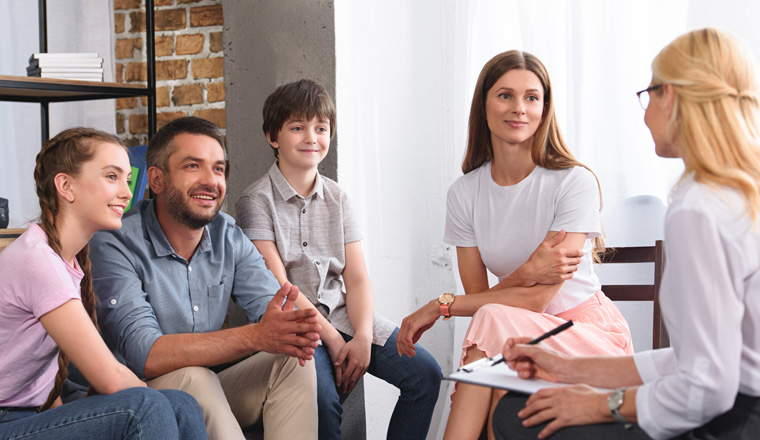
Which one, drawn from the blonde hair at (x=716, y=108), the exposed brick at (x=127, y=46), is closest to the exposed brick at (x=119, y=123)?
the exposed brick at (x=127, y=46)

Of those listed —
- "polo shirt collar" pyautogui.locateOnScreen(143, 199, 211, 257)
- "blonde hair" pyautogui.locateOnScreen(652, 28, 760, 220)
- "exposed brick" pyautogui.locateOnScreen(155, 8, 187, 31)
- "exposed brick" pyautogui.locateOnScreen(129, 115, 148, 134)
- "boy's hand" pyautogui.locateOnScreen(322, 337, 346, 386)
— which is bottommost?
"boy's hand" pyautogui.locateOnScreen(322, 337, 346, 386)

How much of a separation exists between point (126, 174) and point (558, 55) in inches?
→ 68.5

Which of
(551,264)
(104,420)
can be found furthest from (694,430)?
(104,420)

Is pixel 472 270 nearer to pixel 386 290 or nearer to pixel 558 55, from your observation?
pixel 386 290

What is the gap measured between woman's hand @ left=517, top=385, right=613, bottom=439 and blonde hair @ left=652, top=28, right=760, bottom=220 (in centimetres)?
36

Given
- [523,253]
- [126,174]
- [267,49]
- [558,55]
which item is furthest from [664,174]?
[126,174]

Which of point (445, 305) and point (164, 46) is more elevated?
point (164, 46)

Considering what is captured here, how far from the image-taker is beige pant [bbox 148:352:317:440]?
158 cm

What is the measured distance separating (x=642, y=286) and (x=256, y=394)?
4.36 feet

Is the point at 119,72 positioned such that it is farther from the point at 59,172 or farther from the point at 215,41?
the point at 59,172

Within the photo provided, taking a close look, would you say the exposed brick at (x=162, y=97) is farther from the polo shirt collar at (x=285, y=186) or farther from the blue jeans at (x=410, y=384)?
the blue jeans at (x=410, y=384)

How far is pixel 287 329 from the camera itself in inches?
64.5

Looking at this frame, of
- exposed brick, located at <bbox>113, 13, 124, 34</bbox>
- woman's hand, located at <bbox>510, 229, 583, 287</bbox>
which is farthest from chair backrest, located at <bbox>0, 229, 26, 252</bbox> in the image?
woman's hand, located at <bbox>510, 229, 583, 287</bbox>

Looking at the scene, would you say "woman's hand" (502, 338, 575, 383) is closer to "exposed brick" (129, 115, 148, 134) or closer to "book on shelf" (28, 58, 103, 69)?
"book on shelf" (28, 58, 103, 69)
